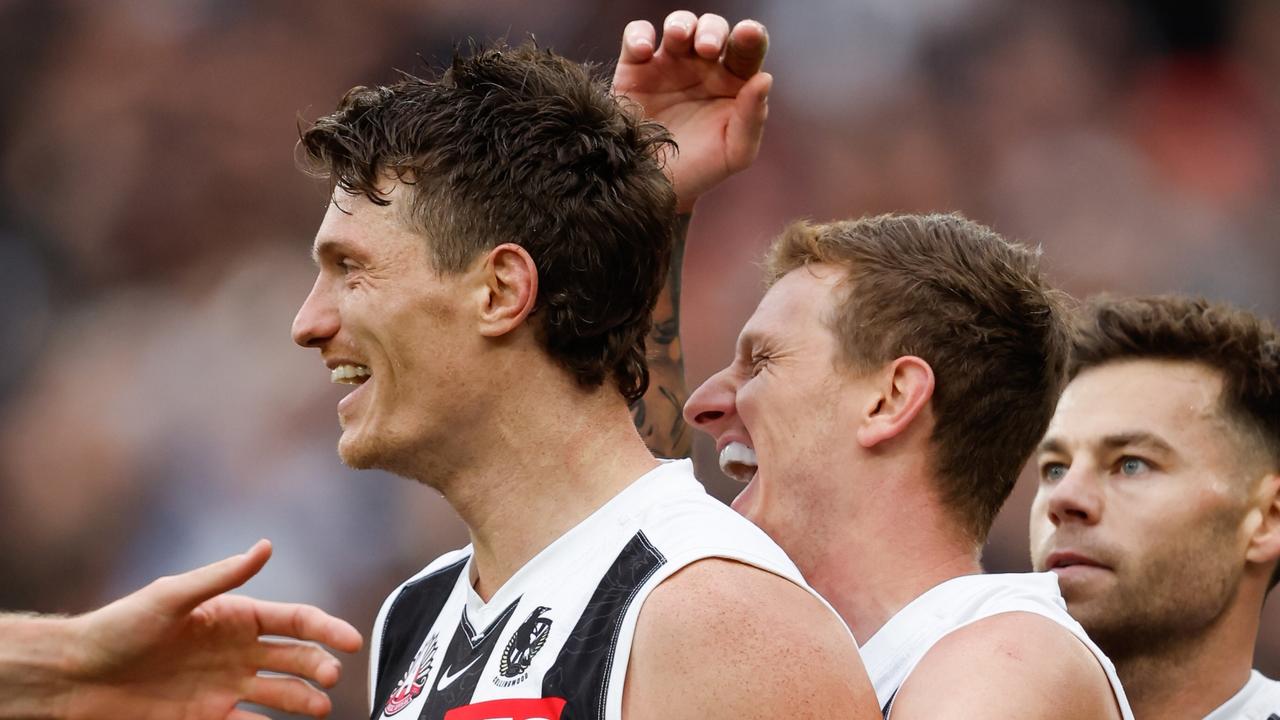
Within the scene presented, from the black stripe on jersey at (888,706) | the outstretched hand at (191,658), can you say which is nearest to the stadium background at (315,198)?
the outstretched hand at (191,658)

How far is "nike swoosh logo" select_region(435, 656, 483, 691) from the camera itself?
264 centimetres

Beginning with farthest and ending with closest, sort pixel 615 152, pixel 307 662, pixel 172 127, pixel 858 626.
Result: pixel 172 127
pixel 858 626
pixel 615 152
pixel 307 662

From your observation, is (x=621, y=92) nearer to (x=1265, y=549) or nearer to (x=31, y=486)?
(x=1265, y=549)

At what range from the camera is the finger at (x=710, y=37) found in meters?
3.49

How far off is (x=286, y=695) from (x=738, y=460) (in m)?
1.30

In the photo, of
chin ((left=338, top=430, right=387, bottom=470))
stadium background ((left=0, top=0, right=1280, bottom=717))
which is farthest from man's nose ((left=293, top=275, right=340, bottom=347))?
stadium background ((left=0, top=0, right=1280, bottom=717))

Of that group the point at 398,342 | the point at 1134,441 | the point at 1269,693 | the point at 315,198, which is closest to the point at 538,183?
the point at 398,342

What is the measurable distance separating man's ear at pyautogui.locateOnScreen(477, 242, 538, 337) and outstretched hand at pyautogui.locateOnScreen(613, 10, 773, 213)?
3.04ft

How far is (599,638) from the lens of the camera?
237 cm

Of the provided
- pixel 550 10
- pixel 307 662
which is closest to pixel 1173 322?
pixel 307 662

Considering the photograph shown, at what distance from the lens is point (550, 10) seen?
27.2 ft

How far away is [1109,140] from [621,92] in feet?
17.6

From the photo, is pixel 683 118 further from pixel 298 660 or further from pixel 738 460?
pixel 298 660

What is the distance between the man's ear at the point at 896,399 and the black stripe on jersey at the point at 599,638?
91 cm
